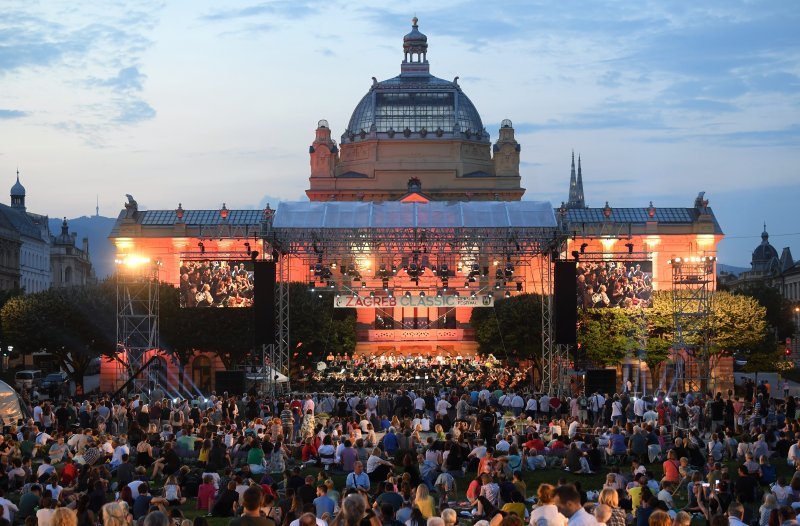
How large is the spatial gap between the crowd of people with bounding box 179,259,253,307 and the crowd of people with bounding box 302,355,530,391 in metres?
8.17

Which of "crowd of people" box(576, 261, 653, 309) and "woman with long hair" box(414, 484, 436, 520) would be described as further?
"crowd of people" box(576, 261, 653, 309)

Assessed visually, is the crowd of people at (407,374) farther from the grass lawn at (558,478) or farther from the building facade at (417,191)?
the grass lawn at (558,478)

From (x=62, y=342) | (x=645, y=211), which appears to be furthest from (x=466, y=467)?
(x=645, y=211)

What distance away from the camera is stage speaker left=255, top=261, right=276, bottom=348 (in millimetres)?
48219

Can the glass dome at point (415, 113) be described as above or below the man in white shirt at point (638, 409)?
above

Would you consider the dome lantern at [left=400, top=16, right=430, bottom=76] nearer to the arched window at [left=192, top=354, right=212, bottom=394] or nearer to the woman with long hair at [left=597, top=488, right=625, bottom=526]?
the arched window at [left=192, top=354, right=212, bottom=394]

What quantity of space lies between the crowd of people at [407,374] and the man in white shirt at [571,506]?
4221 cm

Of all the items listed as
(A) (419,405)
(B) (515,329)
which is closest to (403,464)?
(A) (419,405)

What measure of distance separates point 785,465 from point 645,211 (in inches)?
2546

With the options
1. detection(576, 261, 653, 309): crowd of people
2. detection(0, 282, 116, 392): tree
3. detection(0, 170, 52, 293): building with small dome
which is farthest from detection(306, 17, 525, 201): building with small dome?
detection(576, 261, 653, 309): crowd of people

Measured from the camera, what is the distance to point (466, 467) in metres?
30.1

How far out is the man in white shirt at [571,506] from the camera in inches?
549

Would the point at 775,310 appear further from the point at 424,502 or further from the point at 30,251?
the point at 424,502

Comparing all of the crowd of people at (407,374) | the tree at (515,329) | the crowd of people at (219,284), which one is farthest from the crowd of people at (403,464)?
the tree at (515,329)
